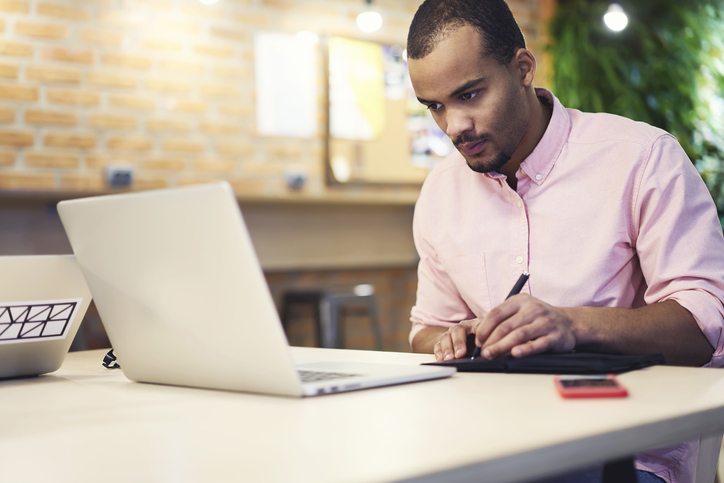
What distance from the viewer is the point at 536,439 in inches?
21.4

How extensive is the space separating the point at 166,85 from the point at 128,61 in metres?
0.22

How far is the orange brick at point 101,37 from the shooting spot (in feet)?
11.4

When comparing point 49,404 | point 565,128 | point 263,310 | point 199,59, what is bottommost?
point 49,404

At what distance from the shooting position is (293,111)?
160 inches

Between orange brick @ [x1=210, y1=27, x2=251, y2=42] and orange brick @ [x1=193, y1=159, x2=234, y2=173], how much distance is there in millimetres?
694

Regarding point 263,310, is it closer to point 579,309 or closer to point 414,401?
point 414,401

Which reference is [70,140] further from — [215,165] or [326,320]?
[326,320]

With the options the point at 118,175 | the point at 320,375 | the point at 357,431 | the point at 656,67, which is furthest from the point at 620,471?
the point at 656,67

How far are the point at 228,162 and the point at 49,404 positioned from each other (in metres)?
3.15

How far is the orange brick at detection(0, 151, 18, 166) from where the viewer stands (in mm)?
3309

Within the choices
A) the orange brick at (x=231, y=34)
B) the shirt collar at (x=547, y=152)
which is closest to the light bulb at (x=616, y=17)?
the orange brick at (x=231, y=34)

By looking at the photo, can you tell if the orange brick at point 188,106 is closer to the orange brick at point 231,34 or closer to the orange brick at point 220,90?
the orange brick at point 220,90

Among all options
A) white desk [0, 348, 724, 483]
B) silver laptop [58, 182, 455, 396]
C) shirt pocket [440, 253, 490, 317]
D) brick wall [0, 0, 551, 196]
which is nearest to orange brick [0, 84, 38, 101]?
brick wall [0, 0, 551, 196]

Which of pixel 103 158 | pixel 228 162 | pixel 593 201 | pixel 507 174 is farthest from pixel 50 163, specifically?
pixel 593 201
